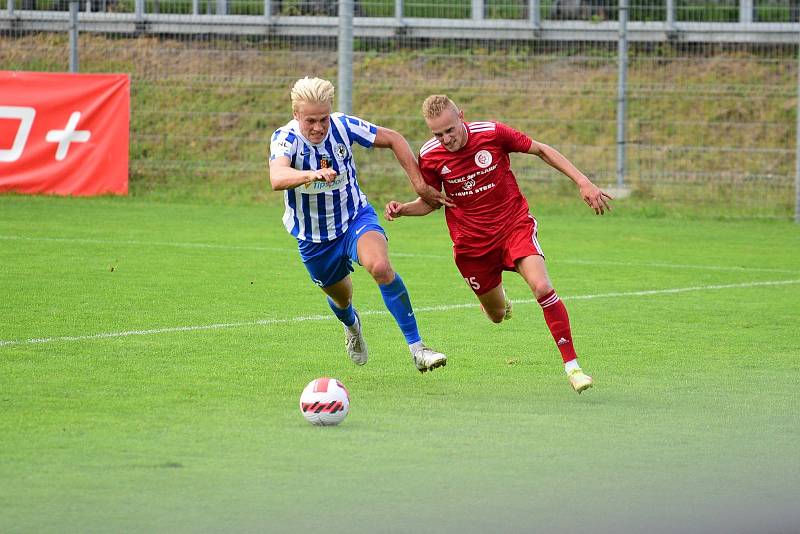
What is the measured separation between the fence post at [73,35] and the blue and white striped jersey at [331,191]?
13.0 meters

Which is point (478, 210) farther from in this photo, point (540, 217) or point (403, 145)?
point (540, 217)

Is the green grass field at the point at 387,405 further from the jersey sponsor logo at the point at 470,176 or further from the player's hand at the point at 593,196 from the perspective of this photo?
the jersey sponsor logo at the point at 470,176

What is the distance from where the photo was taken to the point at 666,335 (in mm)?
9188

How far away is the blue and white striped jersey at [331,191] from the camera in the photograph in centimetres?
765

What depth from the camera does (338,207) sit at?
7812 mm

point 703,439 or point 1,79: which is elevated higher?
point 1,79

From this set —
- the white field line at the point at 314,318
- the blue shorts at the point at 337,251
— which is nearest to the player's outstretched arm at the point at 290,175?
the blue shorts at the point at 337,251

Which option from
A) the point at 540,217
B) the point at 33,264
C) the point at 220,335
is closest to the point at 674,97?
the point at 540,217

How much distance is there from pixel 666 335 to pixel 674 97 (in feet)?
39.0

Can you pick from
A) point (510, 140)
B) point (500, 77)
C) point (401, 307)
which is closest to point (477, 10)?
point (500, 77)

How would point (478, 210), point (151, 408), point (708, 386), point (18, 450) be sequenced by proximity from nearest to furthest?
point (18, 450)
point (151, 408)
point (708, 386)
point (478, 210)

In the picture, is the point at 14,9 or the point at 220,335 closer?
the point at 220,335

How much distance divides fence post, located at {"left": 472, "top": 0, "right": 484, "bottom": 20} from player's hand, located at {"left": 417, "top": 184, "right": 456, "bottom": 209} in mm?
13799

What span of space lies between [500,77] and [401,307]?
13.3m
